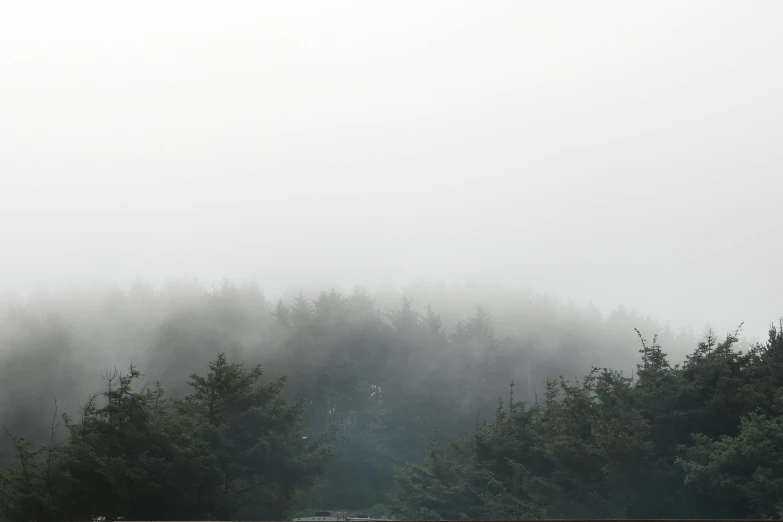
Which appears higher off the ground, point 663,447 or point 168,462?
point 168,462

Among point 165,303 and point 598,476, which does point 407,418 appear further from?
point 598,476

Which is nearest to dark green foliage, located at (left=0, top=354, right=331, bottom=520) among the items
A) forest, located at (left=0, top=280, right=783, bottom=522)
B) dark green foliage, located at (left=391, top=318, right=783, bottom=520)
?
forest, located at (left=0, top=280, right=783, bottom=522)

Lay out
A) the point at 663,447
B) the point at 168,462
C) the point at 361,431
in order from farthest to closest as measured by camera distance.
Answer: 1. the point at 361,431
2. the point at 663,447
3. the point at 168,462

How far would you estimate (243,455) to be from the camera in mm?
47750

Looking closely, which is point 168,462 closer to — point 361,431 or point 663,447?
point 663,447

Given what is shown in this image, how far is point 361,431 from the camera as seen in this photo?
342ft

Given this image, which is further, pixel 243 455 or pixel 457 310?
pixel 457 310

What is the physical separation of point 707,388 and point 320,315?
73300mm

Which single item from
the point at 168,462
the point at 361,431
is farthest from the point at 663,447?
the point at 361,431

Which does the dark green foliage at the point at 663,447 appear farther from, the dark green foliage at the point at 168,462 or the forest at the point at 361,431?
the dark green foliage at the point at 168,462

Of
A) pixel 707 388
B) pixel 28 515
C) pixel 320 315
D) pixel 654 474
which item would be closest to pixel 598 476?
pixel 654 474

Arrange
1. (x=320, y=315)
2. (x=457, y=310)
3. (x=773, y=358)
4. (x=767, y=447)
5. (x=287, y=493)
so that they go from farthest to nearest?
(x=457, y=310) → (x=320, y=315) → (x=287, y=493) → (x=773, y=358) → (x=767, y=447)

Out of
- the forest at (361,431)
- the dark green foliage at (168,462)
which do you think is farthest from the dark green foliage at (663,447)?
the dark green foliage at (168,462)

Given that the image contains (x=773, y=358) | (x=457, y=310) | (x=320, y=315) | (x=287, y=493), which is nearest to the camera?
(x=773, y=358)
